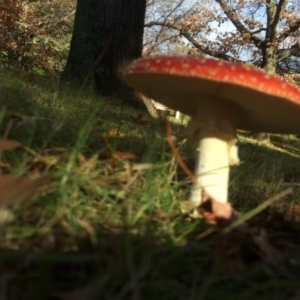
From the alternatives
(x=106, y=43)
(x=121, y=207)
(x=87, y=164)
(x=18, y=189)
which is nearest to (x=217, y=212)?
(x=121, y=207)

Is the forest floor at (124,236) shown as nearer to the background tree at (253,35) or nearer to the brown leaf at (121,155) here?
the brown leaf at (121,155)

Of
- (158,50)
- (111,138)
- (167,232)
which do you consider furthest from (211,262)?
(158,50)

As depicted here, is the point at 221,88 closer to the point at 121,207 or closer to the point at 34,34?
the point at 121,207

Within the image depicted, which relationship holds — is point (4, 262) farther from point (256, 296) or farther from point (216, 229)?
point (216, 229)

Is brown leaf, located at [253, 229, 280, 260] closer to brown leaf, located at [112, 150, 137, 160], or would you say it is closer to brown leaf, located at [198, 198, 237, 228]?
brown leaf, located at [198, 198, 237, 228]

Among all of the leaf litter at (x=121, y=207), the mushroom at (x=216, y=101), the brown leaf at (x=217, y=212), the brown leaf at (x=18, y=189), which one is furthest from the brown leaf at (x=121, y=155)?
the brown leaf at (x=18, y=189)

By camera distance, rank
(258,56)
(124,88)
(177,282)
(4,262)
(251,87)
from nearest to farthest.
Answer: (4,262)
(177,282)
(251,87)
(124,88)
(258,56)
